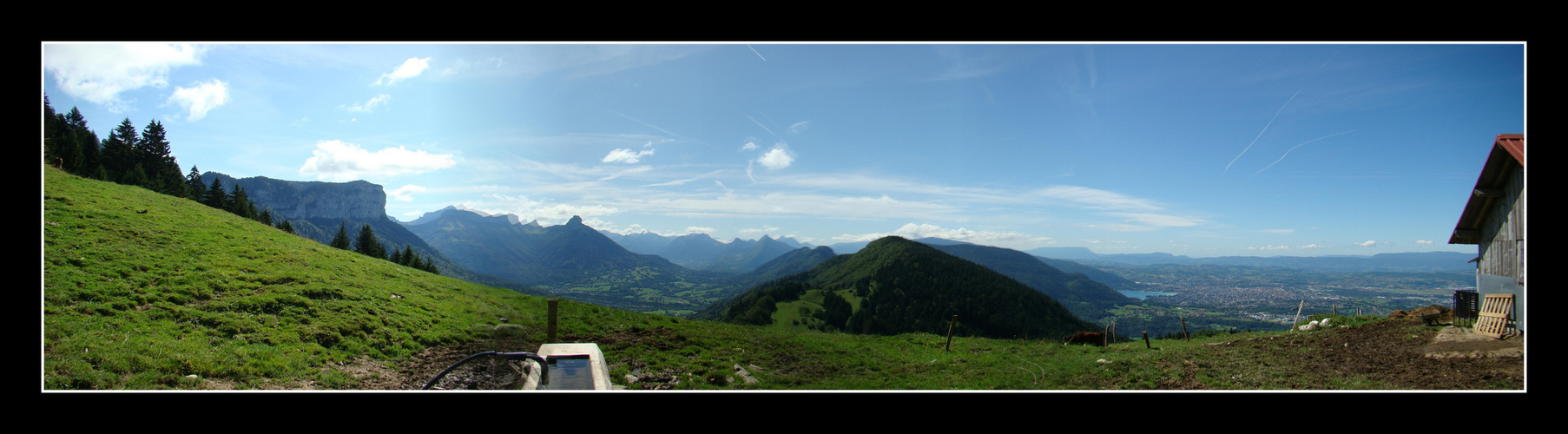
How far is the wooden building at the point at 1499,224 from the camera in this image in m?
10.1

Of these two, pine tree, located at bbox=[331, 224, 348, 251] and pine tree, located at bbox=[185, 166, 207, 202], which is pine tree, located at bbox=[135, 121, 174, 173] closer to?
pine tree, located at bbox=[185, 166, 207, 202]

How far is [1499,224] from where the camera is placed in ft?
35.7

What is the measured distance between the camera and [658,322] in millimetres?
15430

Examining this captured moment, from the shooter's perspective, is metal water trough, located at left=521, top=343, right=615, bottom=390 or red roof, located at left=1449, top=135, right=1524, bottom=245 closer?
metal water trough, located at left=521, top=343, right=615, bottom=390

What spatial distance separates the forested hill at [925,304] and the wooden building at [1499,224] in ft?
200

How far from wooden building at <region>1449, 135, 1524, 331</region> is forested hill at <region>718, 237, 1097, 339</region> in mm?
60832

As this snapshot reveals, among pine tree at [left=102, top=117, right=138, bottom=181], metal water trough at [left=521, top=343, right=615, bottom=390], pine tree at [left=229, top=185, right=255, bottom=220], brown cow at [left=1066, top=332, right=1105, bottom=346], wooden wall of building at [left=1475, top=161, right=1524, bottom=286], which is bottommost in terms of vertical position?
brown cow at [left=1066, top=332, right=1105, bottom=346]

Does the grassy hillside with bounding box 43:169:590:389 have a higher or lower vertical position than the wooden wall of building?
lower

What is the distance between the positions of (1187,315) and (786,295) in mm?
107008

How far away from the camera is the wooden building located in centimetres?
1005

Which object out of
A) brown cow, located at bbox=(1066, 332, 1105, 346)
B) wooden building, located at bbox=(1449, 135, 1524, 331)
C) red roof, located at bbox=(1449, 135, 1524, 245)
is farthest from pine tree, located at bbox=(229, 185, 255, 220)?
wooden building, located at bbox=(1449, 135, 1524, 331)

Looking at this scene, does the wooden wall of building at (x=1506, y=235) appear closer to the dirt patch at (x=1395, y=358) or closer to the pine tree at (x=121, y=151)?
the dirt patch at (x=1395, y=358)

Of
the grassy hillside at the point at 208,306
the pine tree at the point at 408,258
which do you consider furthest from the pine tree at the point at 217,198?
the grassy hillside at the point at 208,306

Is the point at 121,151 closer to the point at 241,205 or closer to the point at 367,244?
the point at 241,205
